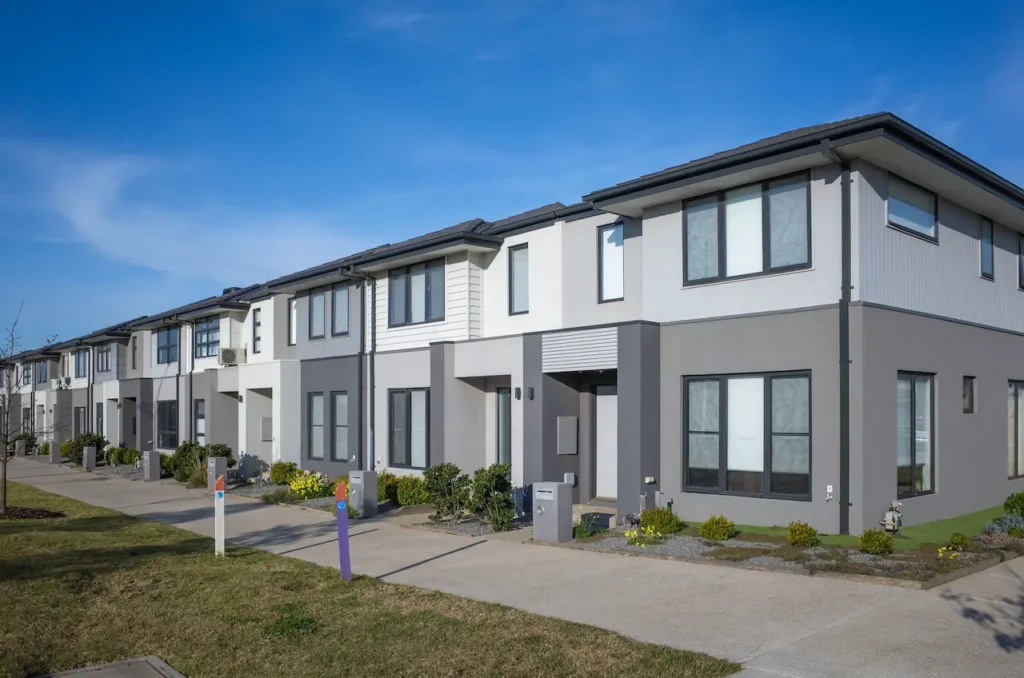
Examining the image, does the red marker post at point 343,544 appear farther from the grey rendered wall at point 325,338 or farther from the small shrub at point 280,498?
the grey rendered wall at point 325,338

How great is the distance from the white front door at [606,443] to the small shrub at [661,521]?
3.59 meters

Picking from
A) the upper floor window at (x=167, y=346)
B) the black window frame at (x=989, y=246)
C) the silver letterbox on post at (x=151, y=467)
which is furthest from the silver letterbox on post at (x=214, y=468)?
the black window frame at (x=989, y=246)

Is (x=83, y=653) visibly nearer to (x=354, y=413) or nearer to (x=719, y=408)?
(x=719, y=408)

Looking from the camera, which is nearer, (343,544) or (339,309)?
(343,544)

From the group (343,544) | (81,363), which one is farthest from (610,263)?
(81,363)

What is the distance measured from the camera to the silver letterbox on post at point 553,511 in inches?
524

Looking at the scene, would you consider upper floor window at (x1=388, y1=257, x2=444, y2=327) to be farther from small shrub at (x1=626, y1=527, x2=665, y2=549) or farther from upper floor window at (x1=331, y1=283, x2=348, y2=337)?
small shrub at (x1=626, y1=527, x2=665, y2=549)

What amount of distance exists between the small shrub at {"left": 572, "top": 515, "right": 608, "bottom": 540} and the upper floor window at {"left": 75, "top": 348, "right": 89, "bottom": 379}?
34864 millimetres

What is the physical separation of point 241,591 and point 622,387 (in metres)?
7.09

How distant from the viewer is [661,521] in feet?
43.9

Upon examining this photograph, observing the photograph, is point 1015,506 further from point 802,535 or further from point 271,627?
point 271,627

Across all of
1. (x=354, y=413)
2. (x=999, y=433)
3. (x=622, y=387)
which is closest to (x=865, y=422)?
(x=622, y=387)

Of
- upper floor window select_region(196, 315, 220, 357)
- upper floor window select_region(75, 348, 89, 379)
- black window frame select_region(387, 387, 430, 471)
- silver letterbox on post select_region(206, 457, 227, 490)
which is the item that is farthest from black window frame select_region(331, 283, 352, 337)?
upper floor window select_region(75, 348, 89, 379)

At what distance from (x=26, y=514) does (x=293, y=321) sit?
972 cm
